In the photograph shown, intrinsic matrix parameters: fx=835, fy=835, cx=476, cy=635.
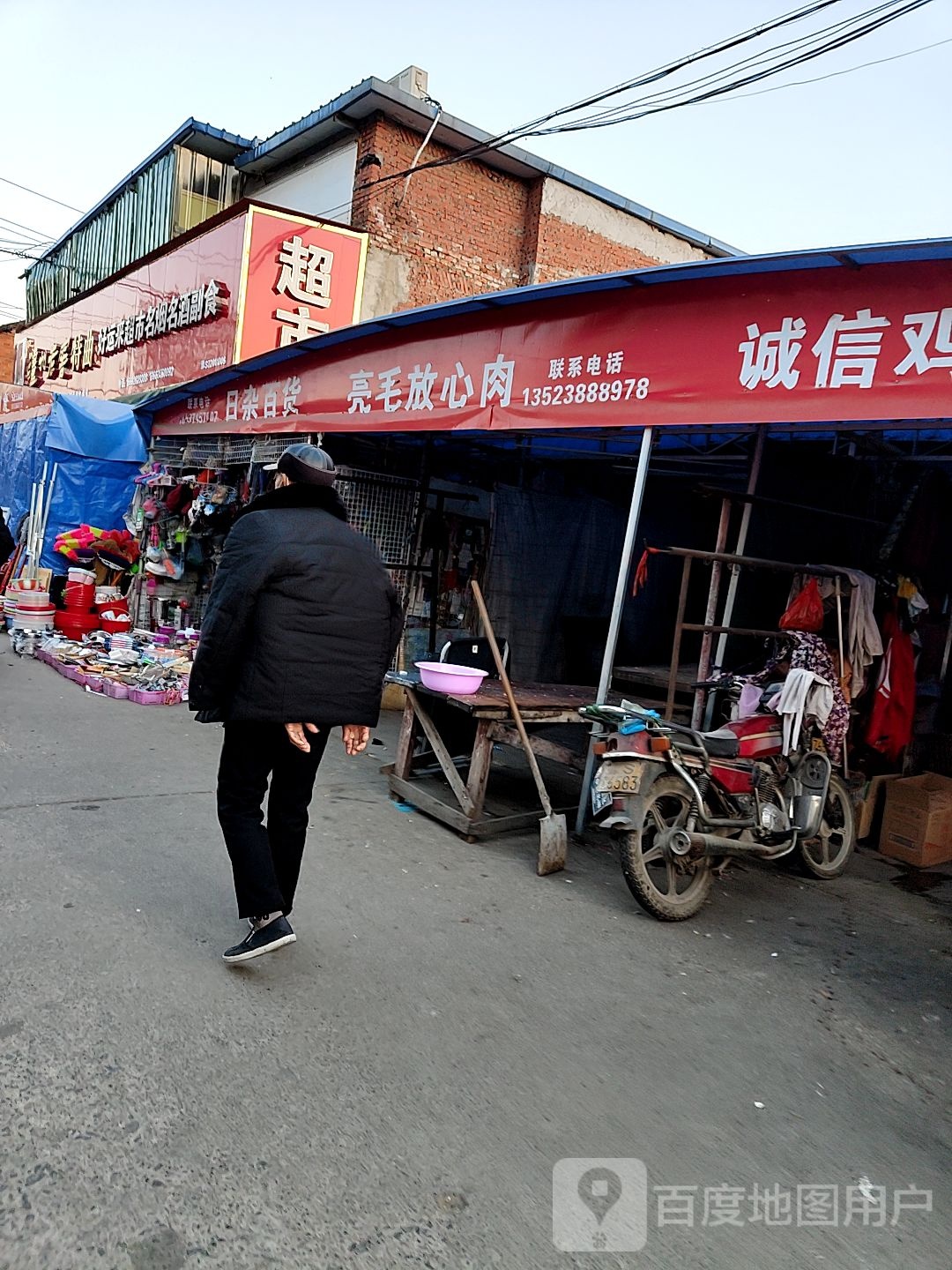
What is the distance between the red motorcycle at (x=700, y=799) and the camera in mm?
4273

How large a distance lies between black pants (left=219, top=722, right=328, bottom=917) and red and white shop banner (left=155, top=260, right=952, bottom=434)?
123 inches

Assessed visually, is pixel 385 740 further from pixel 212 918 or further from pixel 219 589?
pixel 219 589

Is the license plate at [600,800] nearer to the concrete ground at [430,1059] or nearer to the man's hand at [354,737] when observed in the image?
the concrete ground at [430,1059]

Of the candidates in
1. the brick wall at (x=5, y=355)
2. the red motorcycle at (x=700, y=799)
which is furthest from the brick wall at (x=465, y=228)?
the brick wall at (x=5, y=355)

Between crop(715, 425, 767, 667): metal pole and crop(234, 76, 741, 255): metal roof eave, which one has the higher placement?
crop(234, 76, 741, 255): metal roof eave

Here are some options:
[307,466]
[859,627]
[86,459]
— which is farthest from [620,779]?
[86,459]

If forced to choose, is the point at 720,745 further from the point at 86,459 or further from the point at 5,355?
the point at 5,355

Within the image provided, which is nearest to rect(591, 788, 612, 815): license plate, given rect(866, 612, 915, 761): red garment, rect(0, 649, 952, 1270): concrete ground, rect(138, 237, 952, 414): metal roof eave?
rect(0, 649, 952, 1270): concrete ground

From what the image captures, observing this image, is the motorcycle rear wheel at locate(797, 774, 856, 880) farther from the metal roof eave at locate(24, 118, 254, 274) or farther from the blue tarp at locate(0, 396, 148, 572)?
the metal roof eave at locate(24, 118, 254, 274)

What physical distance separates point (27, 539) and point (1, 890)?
10.7m

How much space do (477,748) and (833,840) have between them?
8.09ft

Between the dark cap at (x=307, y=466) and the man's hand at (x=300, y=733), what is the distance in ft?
3.11

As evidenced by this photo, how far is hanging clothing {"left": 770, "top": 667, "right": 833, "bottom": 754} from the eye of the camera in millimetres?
5004

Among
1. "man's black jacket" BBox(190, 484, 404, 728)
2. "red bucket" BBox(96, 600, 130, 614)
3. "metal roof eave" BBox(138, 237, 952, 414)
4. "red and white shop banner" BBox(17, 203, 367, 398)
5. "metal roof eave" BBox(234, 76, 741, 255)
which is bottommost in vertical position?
"red bucket" BBox(96, 600, 130, 614)
